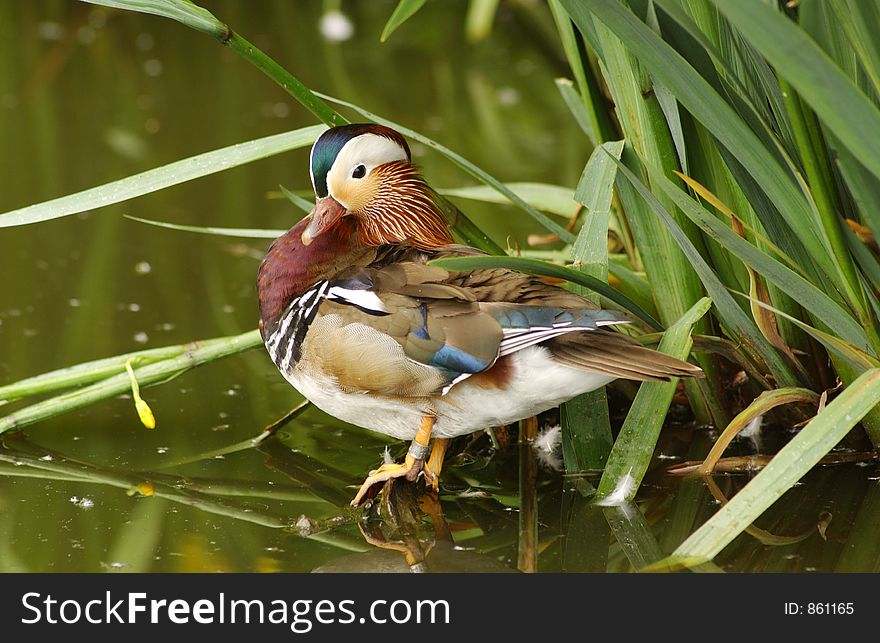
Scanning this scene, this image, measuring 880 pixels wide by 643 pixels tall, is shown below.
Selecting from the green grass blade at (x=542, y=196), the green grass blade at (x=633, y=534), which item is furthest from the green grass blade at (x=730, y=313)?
the green grass blade at (x=542, y=196)

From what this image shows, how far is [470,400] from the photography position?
2.01 metres

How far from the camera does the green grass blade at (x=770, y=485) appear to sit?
5.58ft

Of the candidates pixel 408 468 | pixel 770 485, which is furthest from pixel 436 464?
pixel 770 485

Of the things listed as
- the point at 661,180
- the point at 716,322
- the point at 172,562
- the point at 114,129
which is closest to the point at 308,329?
the point at 172,562

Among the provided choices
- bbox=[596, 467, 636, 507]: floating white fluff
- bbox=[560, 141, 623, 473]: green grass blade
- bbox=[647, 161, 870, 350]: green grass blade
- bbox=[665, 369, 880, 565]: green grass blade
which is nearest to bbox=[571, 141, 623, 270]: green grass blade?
bbox=[560, 141, 623, 473]: green grass blade

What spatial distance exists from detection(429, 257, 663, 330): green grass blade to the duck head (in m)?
0.35

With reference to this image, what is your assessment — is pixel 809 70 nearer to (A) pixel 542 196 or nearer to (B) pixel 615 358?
(B) pixel 615 358

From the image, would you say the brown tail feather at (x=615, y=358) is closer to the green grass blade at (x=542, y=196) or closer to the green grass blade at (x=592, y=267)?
the green grass blade at (x=592, y=267)

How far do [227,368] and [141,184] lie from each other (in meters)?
0.89

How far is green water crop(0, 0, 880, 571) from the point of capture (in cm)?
197

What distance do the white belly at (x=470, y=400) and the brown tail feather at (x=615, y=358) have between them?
3 centimetres

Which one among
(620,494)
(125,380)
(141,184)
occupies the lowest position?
(620,494)

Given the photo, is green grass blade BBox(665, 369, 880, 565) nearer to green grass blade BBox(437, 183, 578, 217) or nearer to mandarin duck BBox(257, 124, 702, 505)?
mandarin duck BBox(257, 124, 702, 505)

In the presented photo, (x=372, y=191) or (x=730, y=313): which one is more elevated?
(x=372, y=191)
